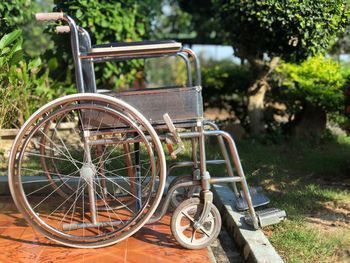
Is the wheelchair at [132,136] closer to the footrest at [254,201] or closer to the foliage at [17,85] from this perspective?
the footrest at [254,201]

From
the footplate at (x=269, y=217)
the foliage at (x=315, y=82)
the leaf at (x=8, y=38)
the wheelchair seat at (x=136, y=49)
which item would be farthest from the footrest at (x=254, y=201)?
the leaf at (x=8, y=38)

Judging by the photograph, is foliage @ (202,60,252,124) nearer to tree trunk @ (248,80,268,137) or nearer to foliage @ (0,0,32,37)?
tree trunk @ (248,80,268,137)

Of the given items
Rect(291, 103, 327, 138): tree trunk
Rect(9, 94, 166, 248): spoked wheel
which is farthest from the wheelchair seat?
Rect(291, 103, 327, 138): tree trunk

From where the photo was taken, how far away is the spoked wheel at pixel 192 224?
11.2ft

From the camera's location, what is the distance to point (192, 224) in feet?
11.3

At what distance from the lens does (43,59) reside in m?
7.40

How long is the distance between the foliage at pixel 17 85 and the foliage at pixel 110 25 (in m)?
0.77

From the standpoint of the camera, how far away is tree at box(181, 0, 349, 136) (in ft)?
16.5

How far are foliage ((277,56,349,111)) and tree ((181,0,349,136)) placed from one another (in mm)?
270

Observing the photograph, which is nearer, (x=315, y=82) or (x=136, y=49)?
(x=136, y=49)

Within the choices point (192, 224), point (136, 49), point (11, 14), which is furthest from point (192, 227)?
point (11, 14)

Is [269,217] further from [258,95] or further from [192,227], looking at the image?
[258,95]

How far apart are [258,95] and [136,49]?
4.15m

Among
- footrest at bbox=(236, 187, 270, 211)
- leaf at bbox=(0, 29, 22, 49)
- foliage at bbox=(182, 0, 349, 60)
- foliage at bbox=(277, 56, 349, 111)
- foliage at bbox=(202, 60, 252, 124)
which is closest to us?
footrest at bbox=(236, 187, 270, 211)
